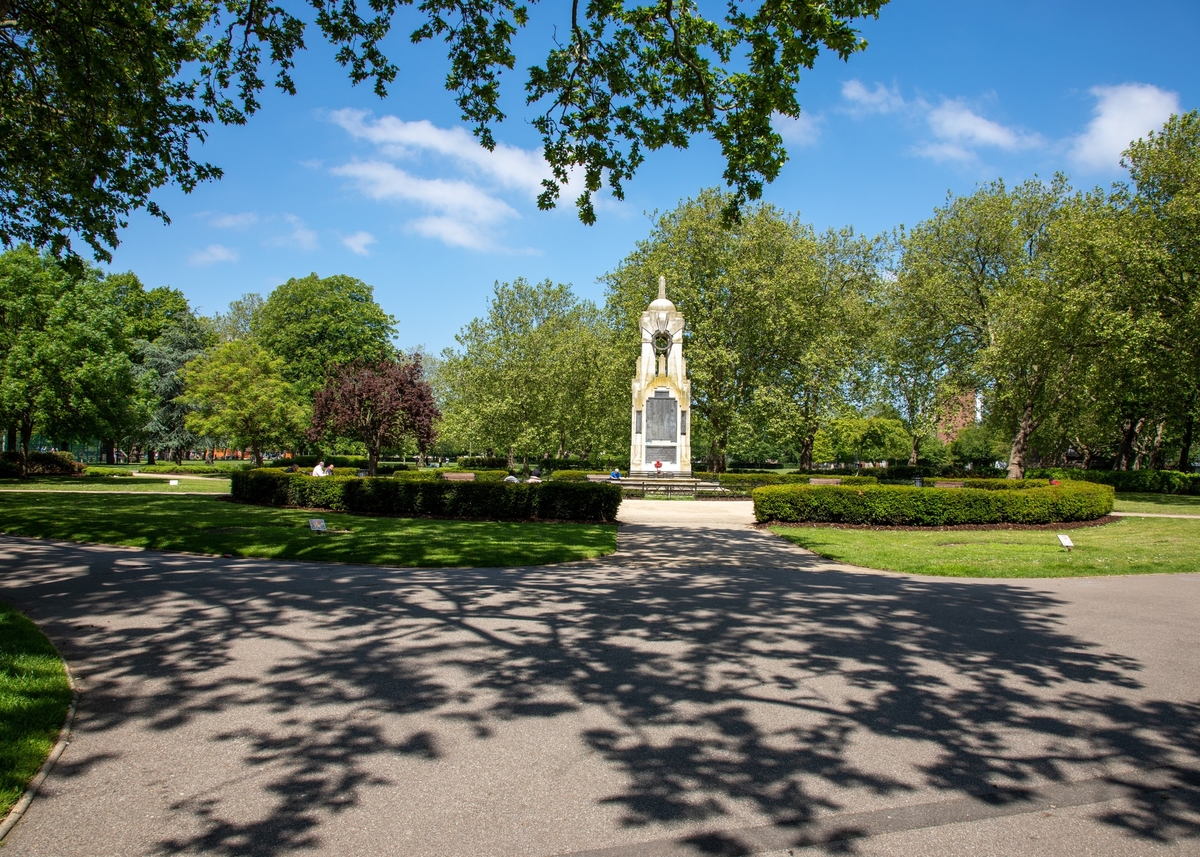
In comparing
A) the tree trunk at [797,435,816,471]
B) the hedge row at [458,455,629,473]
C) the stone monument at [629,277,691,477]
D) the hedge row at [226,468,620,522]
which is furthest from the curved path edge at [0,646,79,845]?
the tree trunk at [797,435,816,471]

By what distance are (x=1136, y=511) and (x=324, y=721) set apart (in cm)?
2642

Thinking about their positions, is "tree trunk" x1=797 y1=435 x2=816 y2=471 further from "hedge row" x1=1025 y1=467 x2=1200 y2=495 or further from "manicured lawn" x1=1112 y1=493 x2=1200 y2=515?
"manicured lawn" x1=1112 y1=493 x2=1200 y2=515

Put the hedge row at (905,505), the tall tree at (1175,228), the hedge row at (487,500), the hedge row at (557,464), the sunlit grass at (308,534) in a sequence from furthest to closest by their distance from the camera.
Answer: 1. the hedge row at (557,464)
2. the tall tree at (1175,228)
3. the hedge row at (487,500)
4. the hedge row at (905,505)
5. the sunlit grass at (308,534)

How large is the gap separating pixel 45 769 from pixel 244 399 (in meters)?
37.3

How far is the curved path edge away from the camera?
10.6ft

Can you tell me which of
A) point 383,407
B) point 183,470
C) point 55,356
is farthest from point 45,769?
point 183,470

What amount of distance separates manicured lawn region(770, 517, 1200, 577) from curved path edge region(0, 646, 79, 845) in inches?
419

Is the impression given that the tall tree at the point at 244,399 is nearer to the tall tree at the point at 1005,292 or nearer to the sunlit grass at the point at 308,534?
the sunlit grass at the point at 308,534

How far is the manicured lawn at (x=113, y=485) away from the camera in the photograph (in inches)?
1046

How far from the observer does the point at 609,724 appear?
4426 mm

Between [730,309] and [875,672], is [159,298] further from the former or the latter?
[875,672]

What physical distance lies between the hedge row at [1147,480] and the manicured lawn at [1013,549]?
1699cm

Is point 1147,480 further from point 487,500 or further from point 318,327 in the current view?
point 318,327

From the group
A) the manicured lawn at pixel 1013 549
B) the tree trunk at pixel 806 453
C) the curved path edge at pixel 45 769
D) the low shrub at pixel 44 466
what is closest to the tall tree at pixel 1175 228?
the manicured lawn at pixel 1013 549
